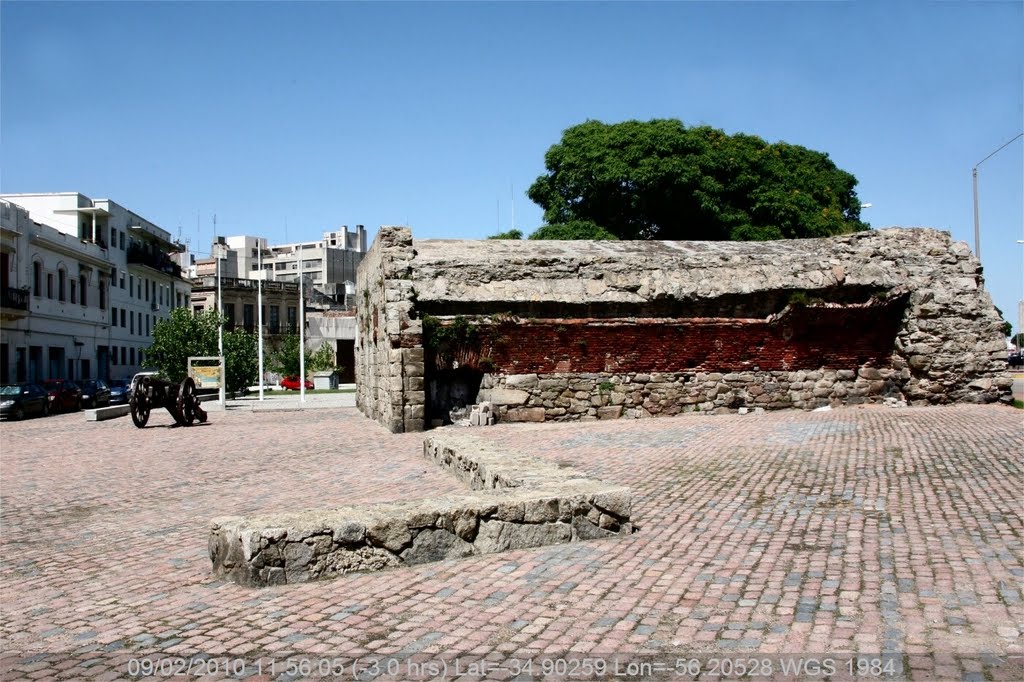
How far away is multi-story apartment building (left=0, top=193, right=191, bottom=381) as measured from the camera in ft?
121

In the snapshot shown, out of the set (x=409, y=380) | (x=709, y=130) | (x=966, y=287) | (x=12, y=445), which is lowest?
(x=12, y=445)

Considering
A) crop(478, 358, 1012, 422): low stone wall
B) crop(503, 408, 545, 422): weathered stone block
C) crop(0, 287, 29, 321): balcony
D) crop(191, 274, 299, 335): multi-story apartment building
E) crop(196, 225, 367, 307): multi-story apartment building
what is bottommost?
crop(503, 408, 545, 422): weathered stone block

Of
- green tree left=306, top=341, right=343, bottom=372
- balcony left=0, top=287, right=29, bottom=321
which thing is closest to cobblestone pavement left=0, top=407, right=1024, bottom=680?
balcony left=0, top=287, right=29, bottom=321

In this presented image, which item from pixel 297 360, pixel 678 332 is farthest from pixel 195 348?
pixel 678 332

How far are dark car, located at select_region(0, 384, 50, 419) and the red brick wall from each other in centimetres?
1858

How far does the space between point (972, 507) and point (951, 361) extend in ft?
36.6

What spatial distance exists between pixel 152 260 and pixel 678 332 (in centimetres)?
4878

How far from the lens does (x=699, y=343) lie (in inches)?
655

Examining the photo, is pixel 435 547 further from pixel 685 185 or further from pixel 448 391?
pixel 685 185

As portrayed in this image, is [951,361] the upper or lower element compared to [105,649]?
upper

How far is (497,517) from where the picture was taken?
6102 mm

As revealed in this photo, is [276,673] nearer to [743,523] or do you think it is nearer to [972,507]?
[743,523]

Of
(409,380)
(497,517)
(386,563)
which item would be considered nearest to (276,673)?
(386,563)

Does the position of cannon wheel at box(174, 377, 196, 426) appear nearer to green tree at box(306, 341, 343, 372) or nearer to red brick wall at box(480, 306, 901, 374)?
red brick wall at box(480, 306, 901, 374)
